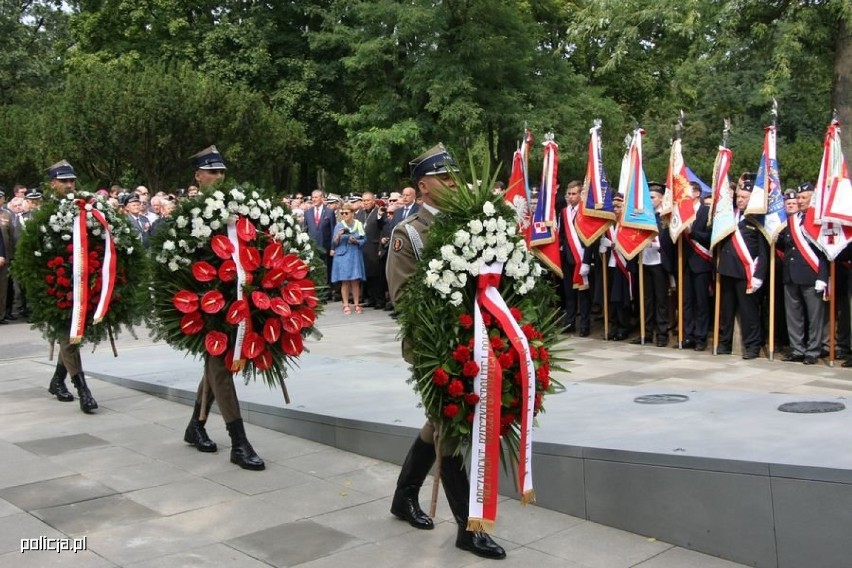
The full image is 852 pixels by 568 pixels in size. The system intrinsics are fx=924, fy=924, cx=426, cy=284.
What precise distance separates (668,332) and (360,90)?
22.5 meters

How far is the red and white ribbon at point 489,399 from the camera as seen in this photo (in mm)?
4461

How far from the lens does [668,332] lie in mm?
11672

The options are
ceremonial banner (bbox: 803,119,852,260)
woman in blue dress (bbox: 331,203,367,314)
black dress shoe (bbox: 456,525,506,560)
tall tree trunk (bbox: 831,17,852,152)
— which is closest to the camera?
black dress shoe (bbox: 456,525,506,560)

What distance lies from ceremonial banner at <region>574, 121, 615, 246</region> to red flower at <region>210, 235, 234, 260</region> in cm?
676

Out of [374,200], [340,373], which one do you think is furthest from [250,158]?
[340,373]

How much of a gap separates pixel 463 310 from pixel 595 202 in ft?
25.0

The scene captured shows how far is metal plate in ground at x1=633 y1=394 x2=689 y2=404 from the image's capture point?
20.7 ft

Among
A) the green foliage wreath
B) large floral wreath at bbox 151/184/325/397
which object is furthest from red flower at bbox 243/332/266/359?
the green foliage wreath

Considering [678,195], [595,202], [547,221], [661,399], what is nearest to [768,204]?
[678,195]

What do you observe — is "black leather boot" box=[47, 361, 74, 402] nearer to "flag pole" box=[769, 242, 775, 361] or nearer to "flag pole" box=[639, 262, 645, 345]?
"flag pole" box=[639, 262, 645, 345]

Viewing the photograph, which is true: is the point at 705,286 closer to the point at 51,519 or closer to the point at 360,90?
the point at 51,519

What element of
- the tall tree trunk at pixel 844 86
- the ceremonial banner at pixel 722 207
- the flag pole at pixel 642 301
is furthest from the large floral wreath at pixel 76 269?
the tall tree trunk at pixel 844 86

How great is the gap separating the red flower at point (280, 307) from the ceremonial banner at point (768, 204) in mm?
6266

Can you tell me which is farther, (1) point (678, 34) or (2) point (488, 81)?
(2) point (488, 81)
